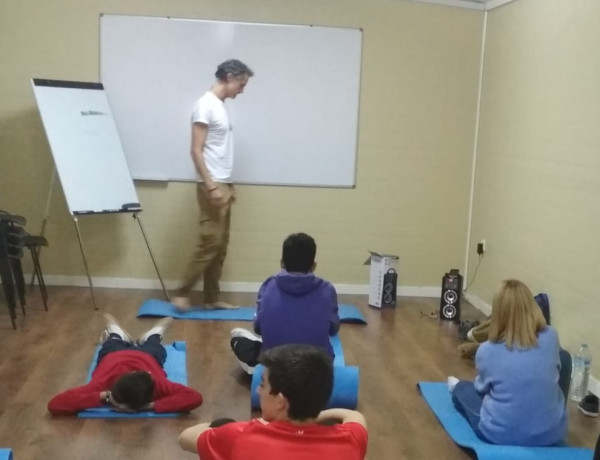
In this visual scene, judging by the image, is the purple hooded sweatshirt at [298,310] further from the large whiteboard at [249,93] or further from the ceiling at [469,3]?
the ceiling at [469,3]

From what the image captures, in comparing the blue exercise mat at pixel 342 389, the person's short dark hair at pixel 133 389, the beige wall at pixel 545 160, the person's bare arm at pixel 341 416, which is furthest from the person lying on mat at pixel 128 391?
the beige wall at pixel 545 160

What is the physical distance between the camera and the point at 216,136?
17.2 feet

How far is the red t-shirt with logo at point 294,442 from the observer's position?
184cm

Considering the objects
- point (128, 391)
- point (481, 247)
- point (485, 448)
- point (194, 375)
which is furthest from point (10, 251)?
point (481, 247)

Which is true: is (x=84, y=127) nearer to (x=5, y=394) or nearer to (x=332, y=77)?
(x=332, y=77)

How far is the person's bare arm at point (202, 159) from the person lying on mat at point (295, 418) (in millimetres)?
3342

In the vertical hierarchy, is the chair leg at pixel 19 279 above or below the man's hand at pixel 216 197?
below

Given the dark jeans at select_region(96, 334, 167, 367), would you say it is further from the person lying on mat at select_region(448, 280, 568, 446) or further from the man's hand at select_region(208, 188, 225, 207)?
the person lying on mat at select_region(448, 280, 568, 446)

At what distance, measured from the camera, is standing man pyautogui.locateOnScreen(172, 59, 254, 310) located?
5.17 meters

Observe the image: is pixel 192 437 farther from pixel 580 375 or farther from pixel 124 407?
pixel 580 375

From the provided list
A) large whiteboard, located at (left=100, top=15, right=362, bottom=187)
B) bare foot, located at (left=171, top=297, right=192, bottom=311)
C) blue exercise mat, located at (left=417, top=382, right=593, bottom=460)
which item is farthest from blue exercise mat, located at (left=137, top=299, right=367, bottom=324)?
blue exercise mat, located at (left=417, top=382, right=593, bottom=460)

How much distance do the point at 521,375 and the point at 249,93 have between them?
3426 millimetres

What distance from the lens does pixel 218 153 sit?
5.29 metres

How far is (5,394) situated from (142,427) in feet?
2.61
